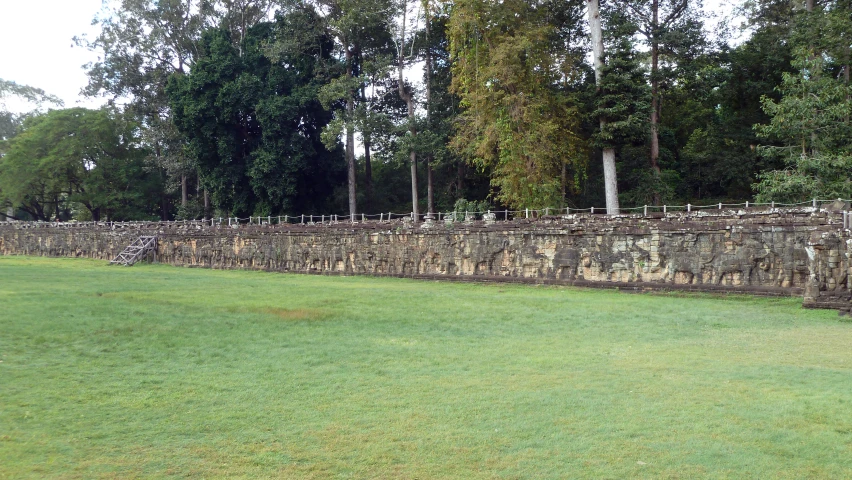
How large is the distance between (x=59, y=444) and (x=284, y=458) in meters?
1.67

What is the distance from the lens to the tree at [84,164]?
142 ft

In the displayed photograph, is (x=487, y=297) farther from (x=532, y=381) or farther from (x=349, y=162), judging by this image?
(x=349, y=162)

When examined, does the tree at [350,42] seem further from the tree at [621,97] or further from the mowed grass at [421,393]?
the mowed grass at [421,393]

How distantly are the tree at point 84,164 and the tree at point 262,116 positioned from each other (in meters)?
11.1

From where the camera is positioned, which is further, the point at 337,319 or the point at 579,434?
the point at 337,319

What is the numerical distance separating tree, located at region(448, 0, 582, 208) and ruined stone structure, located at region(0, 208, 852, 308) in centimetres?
399

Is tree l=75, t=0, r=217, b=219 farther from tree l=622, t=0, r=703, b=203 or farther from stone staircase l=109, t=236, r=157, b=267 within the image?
tree l=622, t=0, r=703, b=203

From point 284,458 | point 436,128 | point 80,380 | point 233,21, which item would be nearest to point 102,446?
point 284,458

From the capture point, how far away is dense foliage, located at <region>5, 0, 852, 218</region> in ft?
73.5

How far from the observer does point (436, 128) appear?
2956 cm

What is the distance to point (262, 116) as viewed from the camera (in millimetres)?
32750

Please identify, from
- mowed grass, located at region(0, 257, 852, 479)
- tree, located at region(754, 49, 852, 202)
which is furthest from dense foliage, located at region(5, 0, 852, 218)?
mowed grass, located at region(0, 257, 852, 479)

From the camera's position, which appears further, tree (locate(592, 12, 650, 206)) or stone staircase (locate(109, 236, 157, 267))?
stone staircase (locate(109, 236, 157, 267))

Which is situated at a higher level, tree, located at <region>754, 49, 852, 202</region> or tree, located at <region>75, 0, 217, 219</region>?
tree, located at <region>75, 0, 217, 219</region>
